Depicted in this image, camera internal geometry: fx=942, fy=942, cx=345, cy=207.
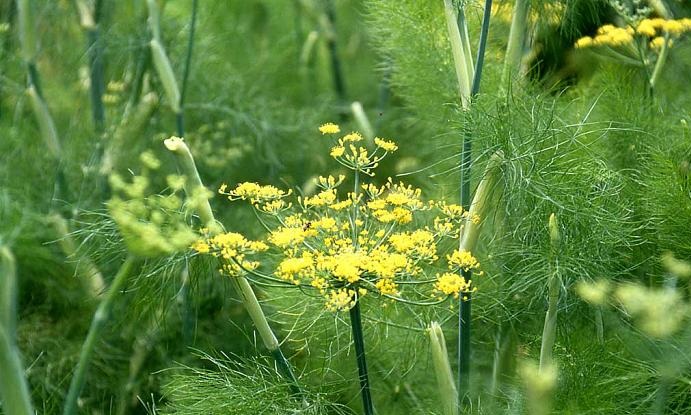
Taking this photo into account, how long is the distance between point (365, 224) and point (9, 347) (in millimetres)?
501

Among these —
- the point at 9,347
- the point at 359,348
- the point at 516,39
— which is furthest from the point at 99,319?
the point at 516,39

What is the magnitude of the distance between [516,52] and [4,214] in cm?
87

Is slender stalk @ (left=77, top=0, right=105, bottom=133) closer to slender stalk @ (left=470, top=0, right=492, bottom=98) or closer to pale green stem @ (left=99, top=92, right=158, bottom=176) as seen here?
pale green stem @ (left=99, top=92, right=158, bottom=176)

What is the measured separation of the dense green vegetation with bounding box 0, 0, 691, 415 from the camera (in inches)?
49.1

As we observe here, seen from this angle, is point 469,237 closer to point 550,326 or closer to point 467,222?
point 467,222

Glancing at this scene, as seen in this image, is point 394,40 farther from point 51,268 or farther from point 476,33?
point 51,268

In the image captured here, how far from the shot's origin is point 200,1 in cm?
286

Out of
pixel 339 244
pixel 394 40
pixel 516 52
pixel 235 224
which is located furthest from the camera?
pixel 235 224

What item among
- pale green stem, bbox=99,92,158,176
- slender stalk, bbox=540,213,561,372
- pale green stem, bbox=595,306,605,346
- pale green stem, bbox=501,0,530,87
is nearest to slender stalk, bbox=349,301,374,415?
slender stalk, bbox=540,213,561,372

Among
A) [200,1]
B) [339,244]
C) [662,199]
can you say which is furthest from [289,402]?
[200,1]

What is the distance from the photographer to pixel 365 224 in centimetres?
131

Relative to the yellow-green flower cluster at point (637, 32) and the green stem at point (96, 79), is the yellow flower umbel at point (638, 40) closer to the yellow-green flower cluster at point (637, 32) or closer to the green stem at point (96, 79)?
the yellow-green flower cluster at point (637, 32)

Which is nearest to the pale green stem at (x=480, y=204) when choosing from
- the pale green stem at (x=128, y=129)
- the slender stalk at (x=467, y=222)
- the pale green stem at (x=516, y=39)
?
the slender stalk at (x=467, y=222)

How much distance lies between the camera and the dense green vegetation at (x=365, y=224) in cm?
125
